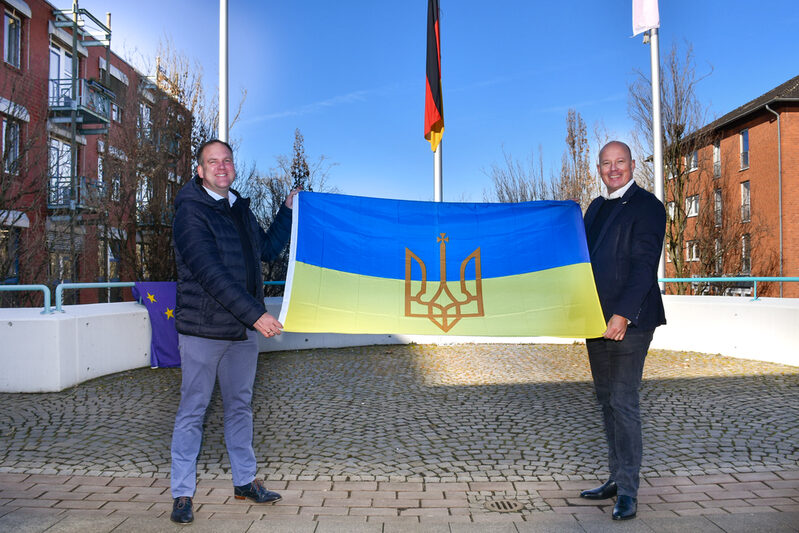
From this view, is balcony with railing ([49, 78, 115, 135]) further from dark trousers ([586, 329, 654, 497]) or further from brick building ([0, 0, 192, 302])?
dark trousers ([586, 329, 654, 497])

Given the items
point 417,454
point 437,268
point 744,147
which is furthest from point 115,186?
point 744,147

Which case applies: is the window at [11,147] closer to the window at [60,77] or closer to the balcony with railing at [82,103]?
the balcony with railing at [82,103]

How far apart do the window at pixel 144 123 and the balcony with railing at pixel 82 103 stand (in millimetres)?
4035

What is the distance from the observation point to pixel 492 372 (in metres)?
9.07

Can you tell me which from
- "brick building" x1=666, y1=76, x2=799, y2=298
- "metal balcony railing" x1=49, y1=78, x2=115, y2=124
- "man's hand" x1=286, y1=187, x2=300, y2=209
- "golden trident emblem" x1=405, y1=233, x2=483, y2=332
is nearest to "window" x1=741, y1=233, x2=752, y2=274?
"brick building" x1=666, y1=76, x2=799, y2=298

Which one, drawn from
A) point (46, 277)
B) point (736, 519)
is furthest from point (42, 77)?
point (736, 519)

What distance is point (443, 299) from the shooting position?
4.86 meters

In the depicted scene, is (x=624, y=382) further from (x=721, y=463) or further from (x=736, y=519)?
(x=721, y=463)

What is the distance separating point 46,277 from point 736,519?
1331 centimetres

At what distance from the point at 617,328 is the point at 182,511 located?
8.83 ft

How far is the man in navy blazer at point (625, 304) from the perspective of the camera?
3.68 meters

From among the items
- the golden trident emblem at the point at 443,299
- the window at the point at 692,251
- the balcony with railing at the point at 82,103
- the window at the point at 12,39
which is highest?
the window at the point at 12,39

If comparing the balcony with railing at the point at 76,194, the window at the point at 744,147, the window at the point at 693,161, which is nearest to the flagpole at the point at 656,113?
the window at the point at 693,161

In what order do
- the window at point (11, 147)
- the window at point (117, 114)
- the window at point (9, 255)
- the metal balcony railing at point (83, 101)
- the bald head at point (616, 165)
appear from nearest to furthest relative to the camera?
1. the bald head at point (616, 165)
2. the window at point (9, 255)
3. the window at point (11, 147)
4. the window at point (117, 114)
5. the metal balcony railing at point (83, 101)
